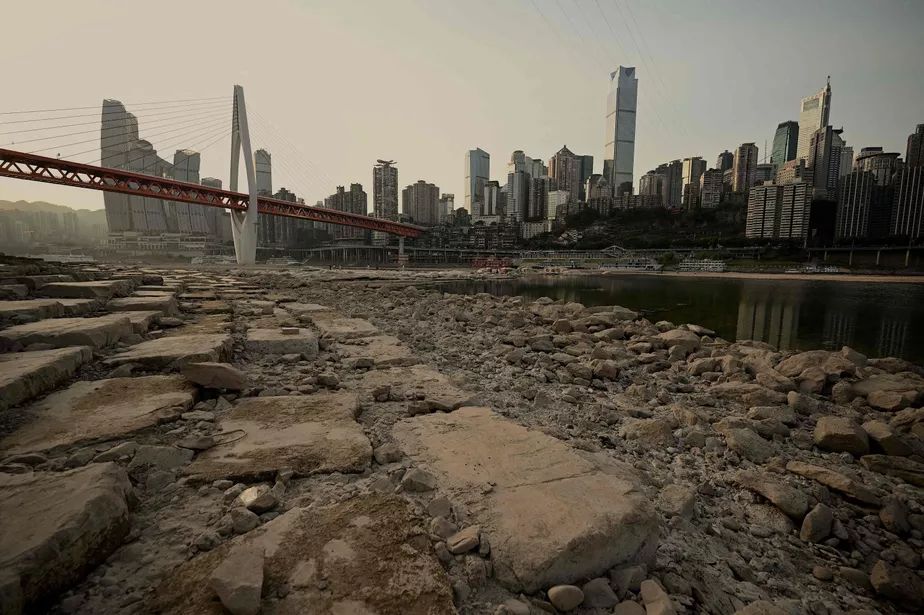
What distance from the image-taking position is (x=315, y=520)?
1.32m

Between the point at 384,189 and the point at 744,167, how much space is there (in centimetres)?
9550

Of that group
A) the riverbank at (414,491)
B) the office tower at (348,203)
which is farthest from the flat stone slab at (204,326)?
the office tower at (348,203)

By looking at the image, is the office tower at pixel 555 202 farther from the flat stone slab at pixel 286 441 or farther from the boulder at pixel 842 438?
the flat stone slab at pixel 286 441

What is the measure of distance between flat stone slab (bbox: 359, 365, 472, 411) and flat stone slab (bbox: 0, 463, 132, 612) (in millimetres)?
1519

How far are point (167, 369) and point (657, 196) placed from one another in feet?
436

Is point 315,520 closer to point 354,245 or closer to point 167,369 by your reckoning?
point 167,369

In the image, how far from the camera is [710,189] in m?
110

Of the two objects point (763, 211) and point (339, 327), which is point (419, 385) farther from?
point (763, 211)

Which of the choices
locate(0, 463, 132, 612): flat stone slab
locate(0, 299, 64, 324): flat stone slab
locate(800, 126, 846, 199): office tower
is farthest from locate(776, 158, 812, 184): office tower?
locate(0, 463, 132, 612): flat stone slab

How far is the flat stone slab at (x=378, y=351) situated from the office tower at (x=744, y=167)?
13221 centimetres

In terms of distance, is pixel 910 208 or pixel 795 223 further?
pixel 795 223

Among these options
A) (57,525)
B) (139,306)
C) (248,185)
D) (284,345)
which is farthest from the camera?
(248,185)

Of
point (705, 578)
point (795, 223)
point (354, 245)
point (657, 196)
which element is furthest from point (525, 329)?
point (657, 196)

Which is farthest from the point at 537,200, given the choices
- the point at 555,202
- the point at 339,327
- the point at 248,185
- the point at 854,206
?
the point at 339,327
